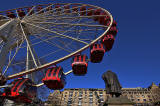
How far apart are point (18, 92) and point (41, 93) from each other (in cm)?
1641

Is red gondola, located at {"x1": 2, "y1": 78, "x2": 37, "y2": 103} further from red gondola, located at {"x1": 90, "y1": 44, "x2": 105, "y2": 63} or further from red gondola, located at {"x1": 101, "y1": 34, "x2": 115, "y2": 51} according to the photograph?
Result: red gondola, located at {"x1": 101, "y1": 34, "x2": 115, "y2": 51}

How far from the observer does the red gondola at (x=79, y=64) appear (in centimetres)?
1149

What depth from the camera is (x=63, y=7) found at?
1794 centimetres

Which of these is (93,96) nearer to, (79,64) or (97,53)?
(97,53)

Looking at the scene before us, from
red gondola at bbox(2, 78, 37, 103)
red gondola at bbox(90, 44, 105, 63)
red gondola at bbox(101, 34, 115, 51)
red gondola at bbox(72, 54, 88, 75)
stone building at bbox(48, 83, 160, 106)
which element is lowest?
red gondola at bbox(2, 78, 37, 103)

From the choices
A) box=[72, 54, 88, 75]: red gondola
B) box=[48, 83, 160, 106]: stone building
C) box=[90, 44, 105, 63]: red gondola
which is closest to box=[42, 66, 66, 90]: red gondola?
box=[72, 54, 88, 75]: red gondola

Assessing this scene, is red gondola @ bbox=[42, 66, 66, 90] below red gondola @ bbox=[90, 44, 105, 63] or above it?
below

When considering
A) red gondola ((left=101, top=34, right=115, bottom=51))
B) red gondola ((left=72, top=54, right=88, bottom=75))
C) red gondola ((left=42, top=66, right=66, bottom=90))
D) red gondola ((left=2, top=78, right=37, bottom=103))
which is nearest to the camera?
red gondola ((left=2, top=78, right=37, bottom=103))

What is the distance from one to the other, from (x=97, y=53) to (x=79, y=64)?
2.59 meters

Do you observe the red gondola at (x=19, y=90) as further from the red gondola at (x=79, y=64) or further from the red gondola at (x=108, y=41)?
the red gondola at (x=108, y=41)

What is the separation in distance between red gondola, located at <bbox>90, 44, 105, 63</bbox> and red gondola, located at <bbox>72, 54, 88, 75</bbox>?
1.18 metres

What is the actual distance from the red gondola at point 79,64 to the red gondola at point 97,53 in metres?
1.18

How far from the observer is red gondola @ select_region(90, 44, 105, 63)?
12.7m

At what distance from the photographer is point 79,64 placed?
11.4 meters
